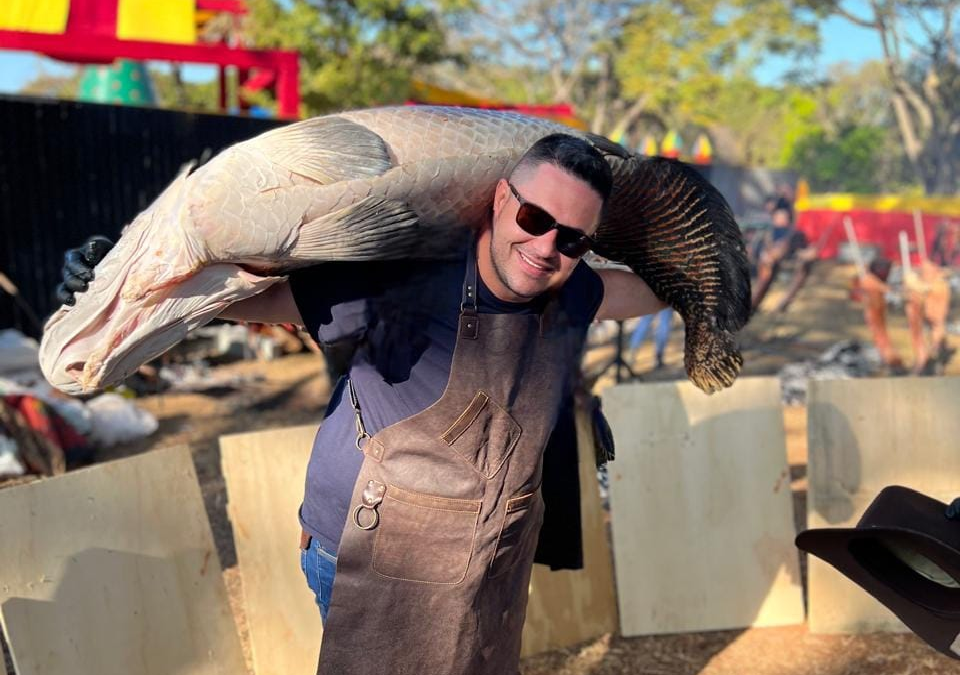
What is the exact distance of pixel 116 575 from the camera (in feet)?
7.61

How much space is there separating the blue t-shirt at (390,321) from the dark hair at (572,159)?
9.7 inches

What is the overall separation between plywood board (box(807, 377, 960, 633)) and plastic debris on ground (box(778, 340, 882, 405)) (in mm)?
4141

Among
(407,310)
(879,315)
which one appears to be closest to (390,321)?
(407,310)

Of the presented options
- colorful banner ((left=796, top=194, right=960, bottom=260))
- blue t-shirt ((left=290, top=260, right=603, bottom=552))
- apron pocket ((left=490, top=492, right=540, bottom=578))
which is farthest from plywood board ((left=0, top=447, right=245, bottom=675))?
colorful banner ((left=796, top=194, right=960, bottom=260))

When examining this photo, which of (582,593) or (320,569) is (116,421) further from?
(320,569)

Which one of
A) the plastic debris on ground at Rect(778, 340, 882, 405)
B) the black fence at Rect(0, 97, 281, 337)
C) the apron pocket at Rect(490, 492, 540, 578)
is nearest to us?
the apron pocket at Rect(490, 492, 540, 578)

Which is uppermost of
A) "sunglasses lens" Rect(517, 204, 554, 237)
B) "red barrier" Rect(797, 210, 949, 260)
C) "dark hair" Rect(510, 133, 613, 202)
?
"red barrier" Rect(797, 210, 949, 260)

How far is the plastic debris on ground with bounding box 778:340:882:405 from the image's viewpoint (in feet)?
25.0

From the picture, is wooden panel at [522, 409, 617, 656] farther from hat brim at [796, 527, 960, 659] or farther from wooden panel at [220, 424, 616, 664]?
hat brim at [796, 527, 960, 659]

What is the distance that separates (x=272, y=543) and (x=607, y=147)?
72.5 inches

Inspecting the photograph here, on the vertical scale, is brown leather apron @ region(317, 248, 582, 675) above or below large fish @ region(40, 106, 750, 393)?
below

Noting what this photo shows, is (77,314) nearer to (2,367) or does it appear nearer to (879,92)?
(2,367)

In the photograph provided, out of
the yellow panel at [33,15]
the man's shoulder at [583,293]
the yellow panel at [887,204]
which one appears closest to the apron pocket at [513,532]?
the man's shoulder at [583,293]

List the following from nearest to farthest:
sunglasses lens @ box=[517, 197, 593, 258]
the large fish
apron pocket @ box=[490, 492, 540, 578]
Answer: the large fish
sunglasses lens @ box=[517, 197, 593, 258]
apron pocket @ box=[490, 492, 540, 578]
